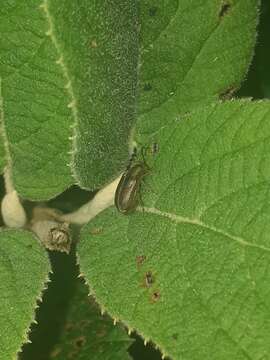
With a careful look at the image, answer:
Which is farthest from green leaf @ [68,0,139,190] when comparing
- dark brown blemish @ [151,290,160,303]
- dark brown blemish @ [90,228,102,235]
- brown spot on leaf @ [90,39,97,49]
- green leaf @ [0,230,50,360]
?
dark brown blemish @ [151,290,160,303]

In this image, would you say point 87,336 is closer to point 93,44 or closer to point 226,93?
point 226,93

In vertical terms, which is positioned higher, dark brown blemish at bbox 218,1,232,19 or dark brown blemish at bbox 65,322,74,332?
dark brown blemish at bbox 218,1,232,19

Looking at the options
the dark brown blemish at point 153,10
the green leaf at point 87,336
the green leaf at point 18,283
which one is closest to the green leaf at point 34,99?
the green leaf at point 18,283

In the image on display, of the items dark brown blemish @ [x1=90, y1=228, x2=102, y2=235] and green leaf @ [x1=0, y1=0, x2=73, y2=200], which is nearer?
green leaf @ [x1=0, y1=0, x2=73, y2=200]

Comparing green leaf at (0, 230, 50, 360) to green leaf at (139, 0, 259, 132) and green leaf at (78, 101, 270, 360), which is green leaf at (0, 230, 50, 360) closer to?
green leaf at (78, 101, 270, 360)

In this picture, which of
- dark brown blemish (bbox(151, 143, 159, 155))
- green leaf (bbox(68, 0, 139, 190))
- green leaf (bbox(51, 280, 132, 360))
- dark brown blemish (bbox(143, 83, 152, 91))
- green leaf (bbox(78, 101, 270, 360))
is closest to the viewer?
green leaf (bbox(68, 0, 139, 190))

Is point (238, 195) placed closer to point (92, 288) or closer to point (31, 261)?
point (92, 288)

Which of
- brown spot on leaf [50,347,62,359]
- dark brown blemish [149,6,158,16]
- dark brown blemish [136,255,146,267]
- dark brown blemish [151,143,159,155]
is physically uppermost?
dark brown blemish [149,6,158,16]
